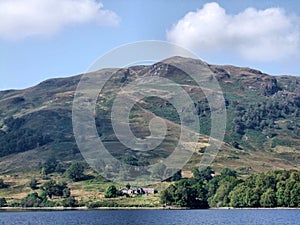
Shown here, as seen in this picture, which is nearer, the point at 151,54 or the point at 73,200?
the point at 151,54

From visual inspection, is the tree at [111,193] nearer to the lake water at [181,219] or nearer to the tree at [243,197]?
the tree at [243,197]

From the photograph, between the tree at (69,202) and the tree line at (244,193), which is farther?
the tree at (69,202)

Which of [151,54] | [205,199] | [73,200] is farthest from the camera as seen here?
[73,200]

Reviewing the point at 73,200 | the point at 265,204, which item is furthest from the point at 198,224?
the point at 73,200

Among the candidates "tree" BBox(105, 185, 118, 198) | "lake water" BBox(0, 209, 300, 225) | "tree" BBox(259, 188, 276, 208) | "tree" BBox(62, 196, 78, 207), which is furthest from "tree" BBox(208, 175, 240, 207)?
"tree" BBox(62, 196, 78, 207)

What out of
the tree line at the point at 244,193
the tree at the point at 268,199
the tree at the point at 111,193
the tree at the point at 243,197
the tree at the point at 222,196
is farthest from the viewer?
the tree at the point at 111,193

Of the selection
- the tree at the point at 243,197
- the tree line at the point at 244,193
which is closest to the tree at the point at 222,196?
the tree line at the point at 244,193

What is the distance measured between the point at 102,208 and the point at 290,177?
202 ft

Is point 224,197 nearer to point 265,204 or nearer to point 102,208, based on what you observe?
point 265,204

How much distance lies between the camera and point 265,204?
6348 inches

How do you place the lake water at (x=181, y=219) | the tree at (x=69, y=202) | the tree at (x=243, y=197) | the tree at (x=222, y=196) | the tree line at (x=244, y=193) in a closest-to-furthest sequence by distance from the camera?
the lake water at (x=181, y=219)
the tree line at (x=244, y=193)
the tree at (x=243, y=197)
the tree at (x=222, y=196)
the tree at (x=69, y=202)

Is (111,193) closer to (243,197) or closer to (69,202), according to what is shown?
(69,202)

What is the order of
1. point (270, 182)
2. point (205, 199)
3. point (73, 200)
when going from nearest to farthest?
point (270, 182) → point (205, 199) → point (73, 200)

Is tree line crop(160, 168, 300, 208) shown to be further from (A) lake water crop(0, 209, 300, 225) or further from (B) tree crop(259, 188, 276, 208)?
(A) lake water crop(0, 209, 300, 225)
